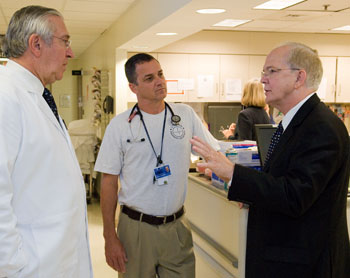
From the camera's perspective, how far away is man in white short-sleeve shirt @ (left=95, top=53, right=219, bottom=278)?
216cm

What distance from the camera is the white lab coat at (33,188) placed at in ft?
4.15

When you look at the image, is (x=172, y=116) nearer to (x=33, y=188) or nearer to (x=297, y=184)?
(x=297, y=184)

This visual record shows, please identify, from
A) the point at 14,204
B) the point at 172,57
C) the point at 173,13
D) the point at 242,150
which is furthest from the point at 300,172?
the point at 172,57

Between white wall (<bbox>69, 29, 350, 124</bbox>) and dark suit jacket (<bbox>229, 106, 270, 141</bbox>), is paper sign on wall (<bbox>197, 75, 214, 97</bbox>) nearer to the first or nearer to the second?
white wall (<bbox>69, 29, 350, 124</bbox>)

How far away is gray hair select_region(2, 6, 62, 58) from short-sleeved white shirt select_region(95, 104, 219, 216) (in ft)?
2.65

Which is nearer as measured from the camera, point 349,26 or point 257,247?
point 257,247

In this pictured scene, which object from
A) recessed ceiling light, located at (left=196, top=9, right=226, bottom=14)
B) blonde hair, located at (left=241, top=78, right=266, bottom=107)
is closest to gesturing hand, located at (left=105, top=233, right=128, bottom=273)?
recessed ceiling light, located at (left=196, top=9, right=226, bottom=14)

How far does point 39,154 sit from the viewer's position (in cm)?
136

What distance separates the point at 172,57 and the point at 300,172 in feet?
13.2

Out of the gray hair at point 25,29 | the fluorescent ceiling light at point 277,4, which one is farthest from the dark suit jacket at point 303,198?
the fluorescent ceiling light at point 277,4

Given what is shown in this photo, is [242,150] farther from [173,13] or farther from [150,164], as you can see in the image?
[173,13]

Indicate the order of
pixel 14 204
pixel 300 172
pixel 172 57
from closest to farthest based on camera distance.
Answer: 1. pixel 14 204
2. pixel 300 172
3. pixel 172 57

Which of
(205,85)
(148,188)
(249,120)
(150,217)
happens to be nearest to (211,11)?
(148,188)

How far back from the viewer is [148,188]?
7.07 feet
